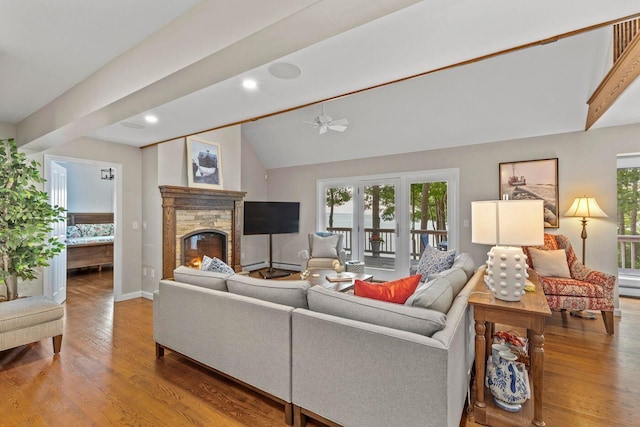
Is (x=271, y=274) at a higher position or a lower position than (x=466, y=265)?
lower

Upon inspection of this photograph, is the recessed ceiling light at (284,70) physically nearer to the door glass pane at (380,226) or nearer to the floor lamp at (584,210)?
the door glass pane at (380,226)

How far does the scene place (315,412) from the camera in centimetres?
173

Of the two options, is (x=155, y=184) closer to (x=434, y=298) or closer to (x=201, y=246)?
(x=201, y=246)

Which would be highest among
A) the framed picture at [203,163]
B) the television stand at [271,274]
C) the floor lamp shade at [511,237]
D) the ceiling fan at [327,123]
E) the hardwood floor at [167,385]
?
the ceiling fan at [327,123]

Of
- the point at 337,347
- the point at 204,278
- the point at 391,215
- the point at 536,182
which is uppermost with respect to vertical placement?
the point at 536,182

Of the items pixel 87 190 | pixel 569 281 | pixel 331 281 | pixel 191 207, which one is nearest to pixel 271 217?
pixel 191 207

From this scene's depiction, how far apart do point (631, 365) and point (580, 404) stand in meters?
1.00

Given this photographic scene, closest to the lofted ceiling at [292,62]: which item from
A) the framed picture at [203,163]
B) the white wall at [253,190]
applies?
the framed picture at [203,163]

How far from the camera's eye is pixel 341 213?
6.11 meters

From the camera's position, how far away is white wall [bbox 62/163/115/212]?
6750 mm

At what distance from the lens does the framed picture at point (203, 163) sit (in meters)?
4.74

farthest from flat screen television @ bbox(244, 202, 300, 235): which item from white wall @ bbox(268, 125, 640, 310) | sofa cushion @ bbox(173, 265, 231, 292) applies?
sofa cushion @ bbox(173, 265, 231, 292)

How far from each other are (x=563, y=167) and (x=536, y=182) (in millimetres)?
349

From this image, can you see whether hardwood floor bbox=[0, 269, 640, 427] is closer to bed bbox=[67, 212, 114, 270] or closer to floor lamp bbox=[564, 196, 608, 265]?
floor lamp bbox=[564, 196, 608, 265]
